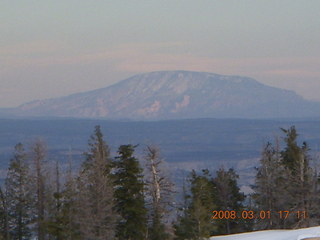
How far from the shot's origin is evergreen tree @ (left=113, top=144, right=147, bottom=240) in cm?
4244

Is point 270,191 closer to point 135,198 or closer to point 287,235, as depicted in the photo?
point 135,198

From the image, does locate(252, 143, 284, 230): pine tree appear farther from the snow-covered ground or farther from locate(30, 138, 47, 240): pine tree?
locate(30, 138, 47, 240): pine tree

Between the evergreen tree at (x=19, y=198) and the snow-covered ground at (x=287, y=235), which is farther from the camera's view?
the evergreen tree at (x=19, y=198)

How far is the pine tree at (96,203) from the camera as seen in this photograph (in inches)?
1597

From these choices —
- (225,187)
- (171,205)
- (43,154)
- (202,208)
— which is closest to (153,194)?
(171,205)

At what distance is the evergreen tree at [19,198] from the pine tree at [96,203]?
33.1ft

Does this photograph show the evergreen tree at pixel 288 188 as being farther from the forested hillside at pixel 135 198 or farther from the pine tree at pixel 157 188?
the pine tree at pixel 157 188

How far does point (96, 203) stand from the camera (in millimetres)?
41469

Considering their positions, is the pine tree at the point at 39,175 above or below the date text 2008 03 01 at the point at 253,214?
above

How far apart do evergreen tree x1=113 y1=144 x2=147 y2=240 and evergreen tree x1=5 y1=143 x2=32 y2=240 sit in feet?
33.8
